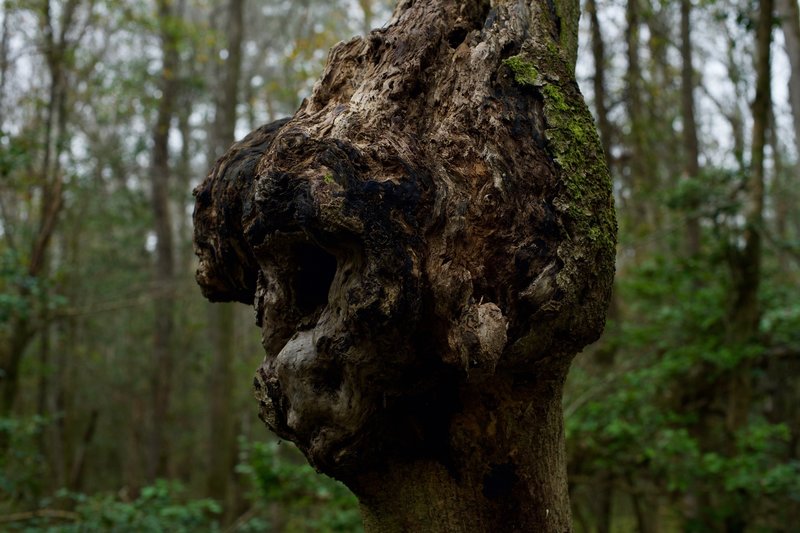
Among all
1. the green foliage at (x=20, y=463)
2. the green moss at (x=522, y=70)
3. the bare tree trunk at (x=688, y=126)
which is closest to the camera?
the green moss at (x=522, y=70)

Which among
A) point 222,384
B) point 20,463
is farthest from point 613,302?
point 20,463

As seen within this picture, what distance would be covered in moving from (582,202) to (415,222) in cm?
46

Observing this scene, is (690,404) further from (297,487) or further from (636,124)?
(297,487)

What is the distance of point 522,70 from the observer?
195cm

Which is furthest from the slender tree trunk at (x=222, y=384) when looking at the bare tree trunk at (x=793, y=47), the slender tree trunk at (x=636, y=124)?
the bare tree trunk at (x=793, y=47)

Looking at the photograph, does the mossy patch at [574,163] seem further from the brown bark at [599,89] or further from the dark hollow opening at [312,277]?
the brown bark at [599,89]

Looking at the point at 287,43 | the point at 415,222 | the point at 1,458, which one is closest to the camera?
the point at 415,222

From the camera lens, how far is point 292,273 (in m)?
1.85

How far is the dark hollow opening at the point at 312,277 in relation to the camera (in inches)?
73.2

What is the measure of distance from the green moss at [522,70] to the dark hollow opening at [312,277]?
2.22ft

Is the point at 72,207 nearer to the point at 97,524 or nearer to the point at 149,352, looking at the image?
the point at 149,352

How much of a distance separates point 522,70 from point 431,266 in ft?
2.04

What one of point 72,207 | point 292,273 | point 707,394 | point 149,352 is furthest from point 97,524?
point 149,352

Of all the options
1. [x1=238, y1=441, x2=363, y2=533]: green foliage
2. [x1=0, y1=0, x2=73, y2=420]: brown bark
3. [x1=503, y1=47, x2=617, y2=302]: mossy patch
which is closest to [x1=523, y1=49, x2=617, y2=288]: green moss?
[x1=503, y1=47, x2=617, y2=302]: mossy patch
